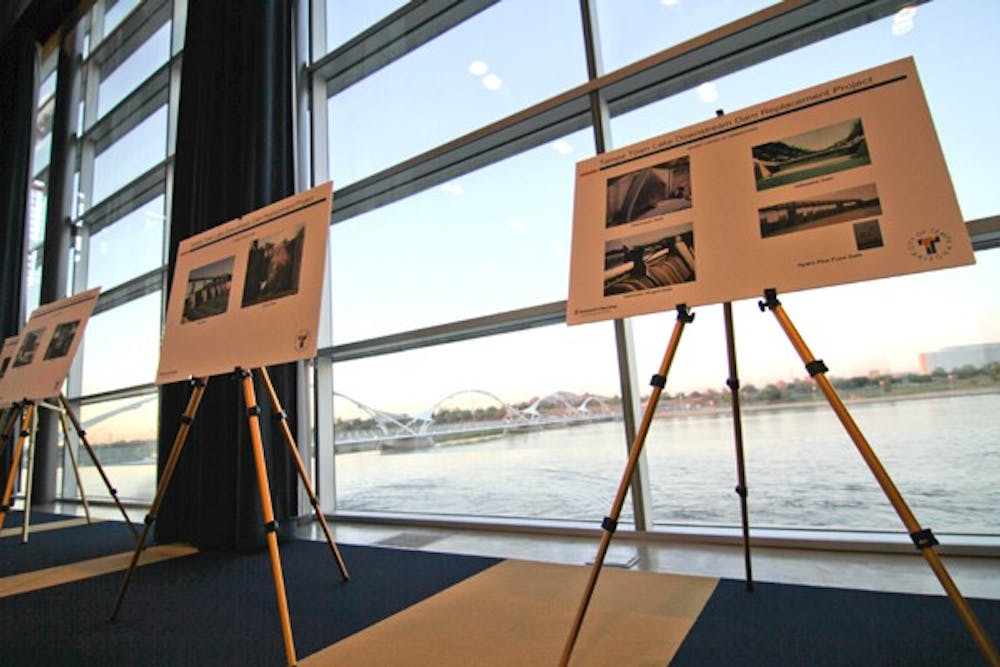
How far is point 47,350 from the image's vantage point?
358cm

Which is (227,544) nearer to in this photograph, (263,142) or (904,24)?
(263,142)

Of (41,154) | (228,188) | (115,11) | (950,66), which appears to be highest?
(115,11)

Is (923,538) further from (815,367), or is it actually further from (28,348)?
(28,348)

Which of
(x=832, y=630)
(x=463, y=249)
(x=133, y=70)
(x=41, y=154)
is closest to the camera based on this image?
(x=832, y=630)

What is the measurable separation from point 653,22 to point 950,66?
1340 millimetres

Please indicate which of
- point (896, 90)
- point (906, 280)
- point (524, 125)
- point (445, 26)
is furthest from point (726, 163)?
point (445, 26)

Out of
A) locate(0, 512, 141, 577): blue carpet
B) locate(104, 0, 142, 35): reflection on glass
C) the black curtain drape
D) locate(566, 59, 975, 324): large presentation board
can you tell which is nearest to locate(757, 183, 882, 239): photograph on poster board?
locate(566, 59, 975, 324): large presentation board

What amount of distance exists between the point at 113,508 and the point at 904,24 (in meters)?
6.68

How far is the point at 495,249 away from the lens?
3461 millimetres

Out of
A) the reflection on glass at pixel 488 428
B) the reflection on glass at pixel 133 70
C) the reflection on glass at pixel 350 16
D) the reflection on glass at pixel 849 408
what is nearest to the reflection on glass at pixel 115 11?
the reflection on glass at pixel 133 70

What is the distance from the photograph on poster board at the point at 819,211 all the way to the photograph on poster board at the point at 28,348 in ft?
14.6

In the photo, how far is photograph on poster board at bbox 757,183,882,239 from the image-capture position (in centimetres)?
134

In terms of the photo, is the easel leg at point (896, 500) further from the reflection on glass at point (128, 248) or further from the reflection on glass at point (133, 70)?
the reflection on glass at point (133, 70)

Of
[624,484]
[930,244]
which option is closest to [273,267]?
[624,484]
